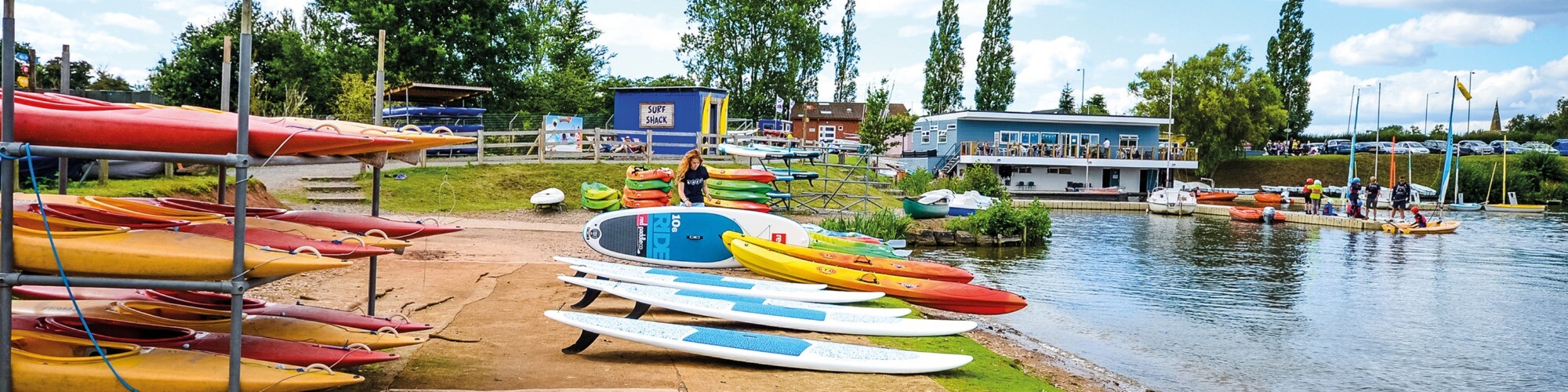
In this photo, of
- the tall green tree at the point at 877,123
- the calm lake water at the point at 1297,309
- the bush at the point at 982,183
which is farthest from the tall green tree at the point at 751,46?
the calm lake water at the point at 1297,309

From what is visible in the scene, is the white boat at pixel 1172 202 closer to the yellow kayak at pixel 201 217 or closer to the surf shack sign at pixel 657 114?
the surf shack sign at pixel 657 114

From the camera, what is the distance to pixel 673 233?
44.9ft

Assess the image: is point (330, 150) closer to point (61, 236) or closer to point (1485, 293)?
point (61, 236)

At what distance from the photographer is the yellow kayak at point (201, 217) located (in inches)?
234

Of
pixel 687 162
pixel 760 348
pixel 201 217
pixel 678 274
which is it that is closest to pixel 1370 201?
pixel 687 162

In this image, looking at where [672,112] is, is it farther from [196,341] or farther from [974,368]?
[196,341]

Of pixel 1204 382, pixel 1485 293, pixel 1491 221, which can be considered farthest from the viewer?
pixel 1491 221

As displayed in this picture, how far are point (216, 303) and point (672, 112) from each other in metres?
25.3

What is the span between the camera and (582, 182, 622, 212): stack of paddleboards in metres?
21.6

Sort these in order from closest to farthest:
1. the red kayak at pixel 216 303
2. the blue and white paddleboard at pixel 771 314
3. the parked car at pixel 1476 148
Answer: the red kayak at pixel 216 303
the blue and white paddleboard at pixel 771 314
the parked car at pixel 1476 148

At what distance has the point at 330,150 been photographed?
5.81 meters

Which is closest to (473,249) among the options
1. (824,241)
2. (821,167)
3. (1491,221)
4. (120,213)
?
(824,241)

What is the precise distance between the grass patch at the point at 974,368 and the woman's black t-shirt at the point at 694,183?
6.34 metres

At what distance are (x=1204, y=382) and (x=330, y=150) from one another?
872 cm
